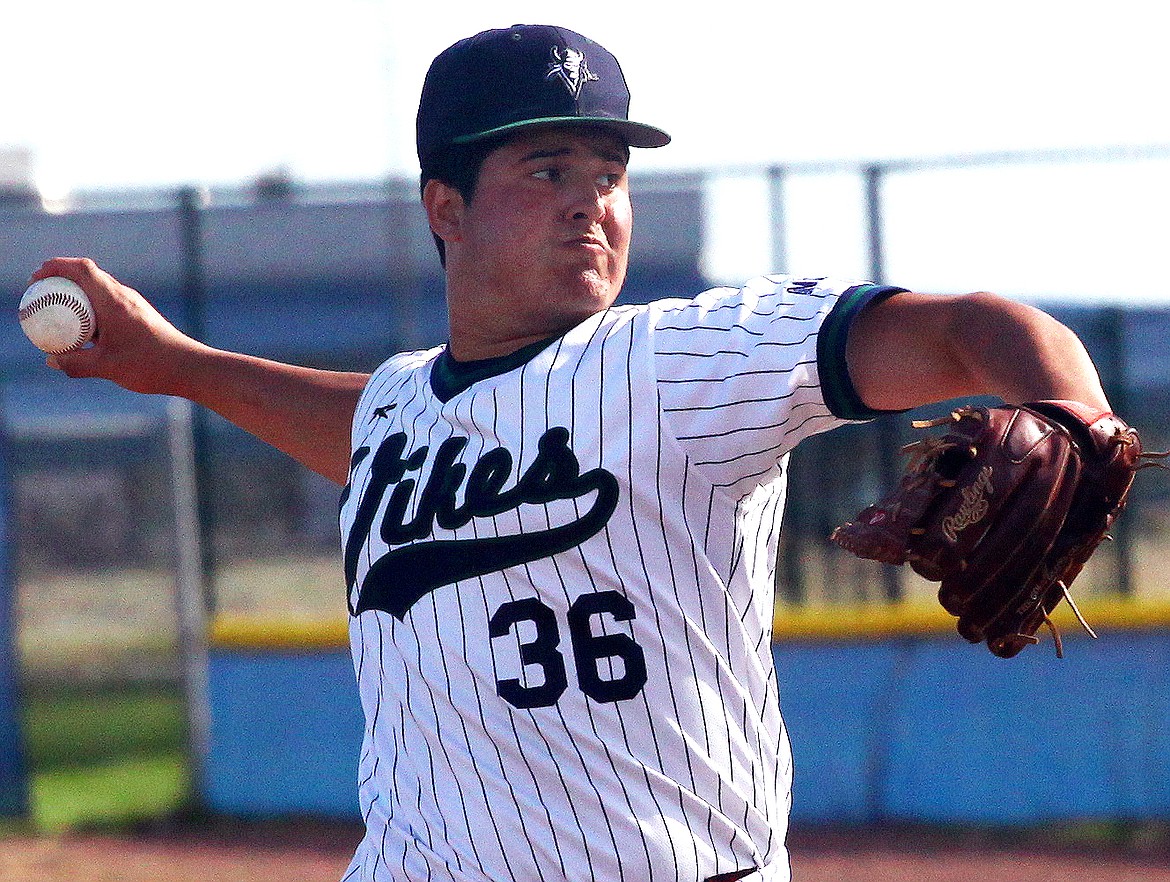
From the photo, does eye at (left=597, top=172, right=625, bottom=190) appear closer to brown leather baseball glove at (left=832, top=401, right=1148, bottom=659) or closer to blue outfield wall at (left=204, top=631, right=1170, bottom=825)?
brown leather baseball glove at (left=832, top=401, right=1148, bottom=659)

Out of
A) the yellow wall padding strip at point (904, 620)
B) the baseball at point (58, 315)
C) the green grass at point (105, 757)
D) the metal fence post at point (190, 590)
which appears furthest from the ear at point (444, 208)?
the green grass at point (105, 757)

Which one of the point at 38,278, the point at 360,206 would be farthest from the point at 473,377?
the point at 360,206

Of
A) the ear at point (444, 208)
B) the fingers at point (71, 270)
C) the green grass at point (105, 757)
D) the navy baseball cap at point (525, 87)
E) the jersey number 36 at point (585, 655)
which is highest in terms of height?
the navy baseball cap at point (525, 87)

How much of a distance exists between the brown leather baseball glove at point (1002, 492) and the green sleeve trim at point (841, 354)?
0.23m

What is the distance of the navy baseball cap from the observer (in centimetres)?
222

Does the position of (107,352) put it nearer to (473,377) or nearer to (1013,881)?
(473,377)

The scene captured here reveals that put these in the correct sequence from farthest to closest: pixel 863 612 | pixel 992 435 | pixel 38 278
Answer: pixel 863 612
pixel 38 278
pixel 992 435

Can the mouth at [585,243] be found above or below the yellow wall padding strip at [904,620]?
above

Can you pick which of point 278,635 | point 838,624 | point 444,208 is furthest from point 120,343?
point 838,624

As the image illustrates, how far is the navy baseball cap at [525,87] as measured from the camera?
222 cm

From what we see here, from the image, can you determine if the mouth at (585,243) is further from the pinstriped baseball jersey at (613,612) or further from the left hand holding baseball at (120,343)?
the left hand holding baseball at (120,343)

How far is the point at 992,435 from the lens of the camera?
1.52 m

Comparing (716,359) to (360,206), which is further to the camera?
(360,206)

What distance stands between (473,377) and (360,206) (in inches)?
270
